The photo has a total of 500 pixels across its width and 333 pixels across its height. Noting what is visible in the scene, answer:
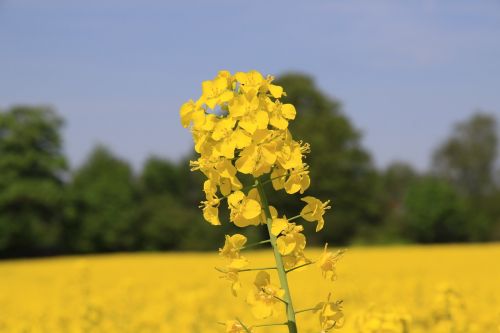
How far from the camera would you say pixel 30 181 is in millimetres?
51562

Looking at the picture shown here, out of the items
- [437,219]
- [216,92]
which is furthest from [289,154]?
[437,219]

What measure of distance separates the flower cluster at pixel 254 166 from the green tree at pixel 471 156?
7476 centimetres

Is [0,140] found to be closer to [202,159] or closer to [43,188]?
[43,188]

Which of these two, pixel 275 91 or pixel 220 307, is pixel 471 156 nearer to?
pixel 220 307

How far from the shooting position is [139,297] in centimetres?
1291

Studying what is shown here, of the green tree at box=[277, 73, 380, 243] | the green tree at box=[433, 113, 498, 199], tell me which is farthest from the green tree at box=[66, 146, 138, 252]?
→ the green tree at box=[433, 113, 498, 199]

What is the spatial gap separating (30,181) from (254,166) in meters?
50.8

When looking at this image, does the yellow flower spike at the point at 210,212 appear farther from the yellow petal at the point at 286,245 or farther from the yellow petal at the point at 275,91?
the yellow petal at the point at 275,91

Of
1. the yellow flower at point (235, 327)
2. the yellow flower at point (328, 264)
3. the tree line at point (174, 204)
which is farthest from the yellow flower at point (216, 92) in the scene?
the tree line at point (174, 204)

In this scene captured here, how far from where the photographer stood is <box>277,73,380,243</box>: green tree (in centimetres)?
5522

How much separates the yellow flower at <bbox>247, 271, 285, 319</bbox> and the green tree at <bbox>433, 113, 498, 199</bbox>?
7480 centimetres

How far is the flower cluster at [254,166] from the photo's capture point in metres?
2.64

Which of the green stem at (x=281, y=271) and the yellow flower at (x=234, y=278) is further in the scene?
the yellow flower at (x=234, y=278)

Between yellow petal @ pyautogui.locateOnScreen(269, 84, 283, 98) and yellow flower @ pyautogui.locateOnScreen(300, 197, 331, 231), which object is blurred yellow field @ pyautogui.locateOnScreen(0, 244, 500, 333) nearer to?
yellow flower @ pyautogui.locateOnScreen(300, 197, 331, 231)
